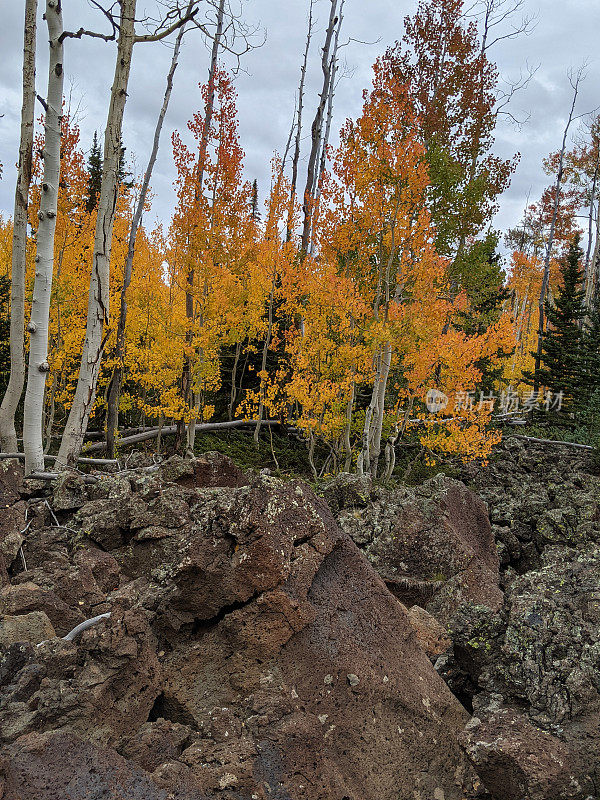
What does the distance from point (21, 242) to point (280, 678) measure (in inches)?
261

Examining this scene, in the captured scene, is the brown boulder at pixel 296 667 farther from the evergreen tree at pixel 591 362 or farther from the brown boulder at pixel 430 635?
the evergreen tree at pixel 591 362

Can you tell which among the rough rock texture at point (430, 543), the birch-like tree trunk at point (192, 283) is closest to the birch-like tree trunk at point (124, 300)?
the birch-like tree trunk at point (192, 283)

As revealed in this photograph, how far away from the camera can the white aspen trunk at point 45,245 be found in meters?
6.00

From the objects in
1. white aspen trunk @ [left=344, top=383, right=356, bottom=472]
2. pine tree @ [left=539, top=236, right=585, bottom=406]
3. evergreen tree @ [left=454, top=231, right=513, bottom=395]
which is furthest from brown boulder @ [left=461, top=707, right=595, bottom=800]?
pine tree @ [left=539, top=236, right=585, bottom=406]

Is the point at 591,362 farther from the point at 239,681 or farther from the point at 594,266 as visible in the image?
the point at 239,681

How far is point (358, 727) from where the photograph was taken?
2523 mm

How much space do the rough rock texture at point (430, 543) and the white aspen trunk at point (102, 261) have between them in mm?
3197

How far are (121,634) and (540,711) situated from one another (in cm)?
195

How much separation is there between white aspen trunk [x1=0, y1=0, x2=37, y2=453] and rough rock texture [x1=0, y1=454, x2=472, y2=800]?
13.1 ft

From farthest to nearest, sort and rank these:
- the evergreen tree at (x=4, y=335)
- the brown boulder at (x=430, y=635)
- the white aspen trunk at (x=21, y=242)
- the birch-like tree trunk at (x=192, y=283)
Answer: the evergreen tree at (x=4, y=335) < the birch-like tree trunk at (x=192, y=283) < the white aspen trunk at (x=21, y=242) < the brown boulder at (x=430, y=635)

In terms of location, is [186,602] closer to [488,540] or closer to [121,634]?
[121,634]

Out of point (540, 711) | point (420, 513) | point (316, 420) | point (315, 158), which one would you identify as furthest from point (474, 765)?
point (315, 158)

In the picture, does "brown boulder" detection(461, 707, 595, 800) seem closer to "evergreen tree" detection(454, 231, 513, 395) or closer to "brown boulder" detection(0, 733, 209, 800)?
"brown boulder" detection(0, 733, 209, 800)

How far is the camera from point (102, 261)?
6.62 meters
